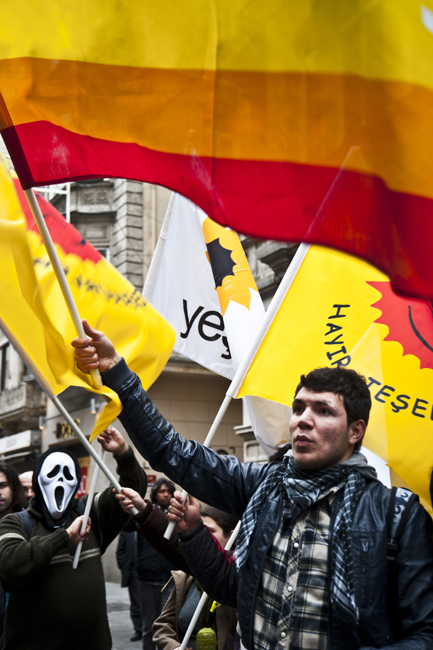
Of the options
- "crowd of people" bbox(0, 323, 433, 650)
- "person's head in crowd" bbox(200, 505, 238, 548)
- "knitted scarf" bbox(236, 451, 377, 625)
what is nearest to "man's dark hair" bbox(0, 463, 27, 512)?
"crowd of people" bbox(0, 323, 433, 650)

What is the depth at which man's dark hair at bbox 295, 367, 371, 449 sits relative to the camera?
2.11 m

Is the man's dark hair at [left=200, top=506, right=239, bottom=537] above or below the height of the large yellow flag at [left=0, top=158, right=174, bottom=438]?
below

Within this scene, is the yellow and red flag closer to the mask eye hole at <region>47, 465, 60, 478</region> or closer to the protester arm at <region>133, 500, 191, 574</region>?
the protester arm at <region>133, 500, 191, 574</region>

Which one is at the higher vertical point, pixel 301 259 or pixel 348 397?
pixel 301 259

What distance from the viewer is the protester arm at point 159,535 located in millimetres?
3191

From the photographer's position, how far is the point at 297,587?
6.08 feet

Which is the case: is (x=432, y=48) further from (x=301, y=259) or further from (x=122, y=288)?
(x=122, y=288)

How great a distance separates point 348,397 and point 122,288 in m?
2.00

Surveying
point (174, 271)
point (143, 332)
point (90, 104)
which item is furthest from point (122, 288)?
point (90, 104)

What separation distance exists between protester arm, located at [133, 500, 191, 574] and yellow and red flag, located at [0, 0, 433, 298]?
189 centimetres

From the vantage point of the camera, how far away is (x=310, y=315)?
3.35 metres

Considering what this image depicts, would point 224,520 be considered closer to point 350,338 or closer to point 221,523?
point 221,523

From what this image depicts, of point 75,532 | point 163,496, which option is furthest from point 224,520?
point 163,496

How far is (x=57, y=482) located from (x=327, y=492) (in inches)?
89.0
